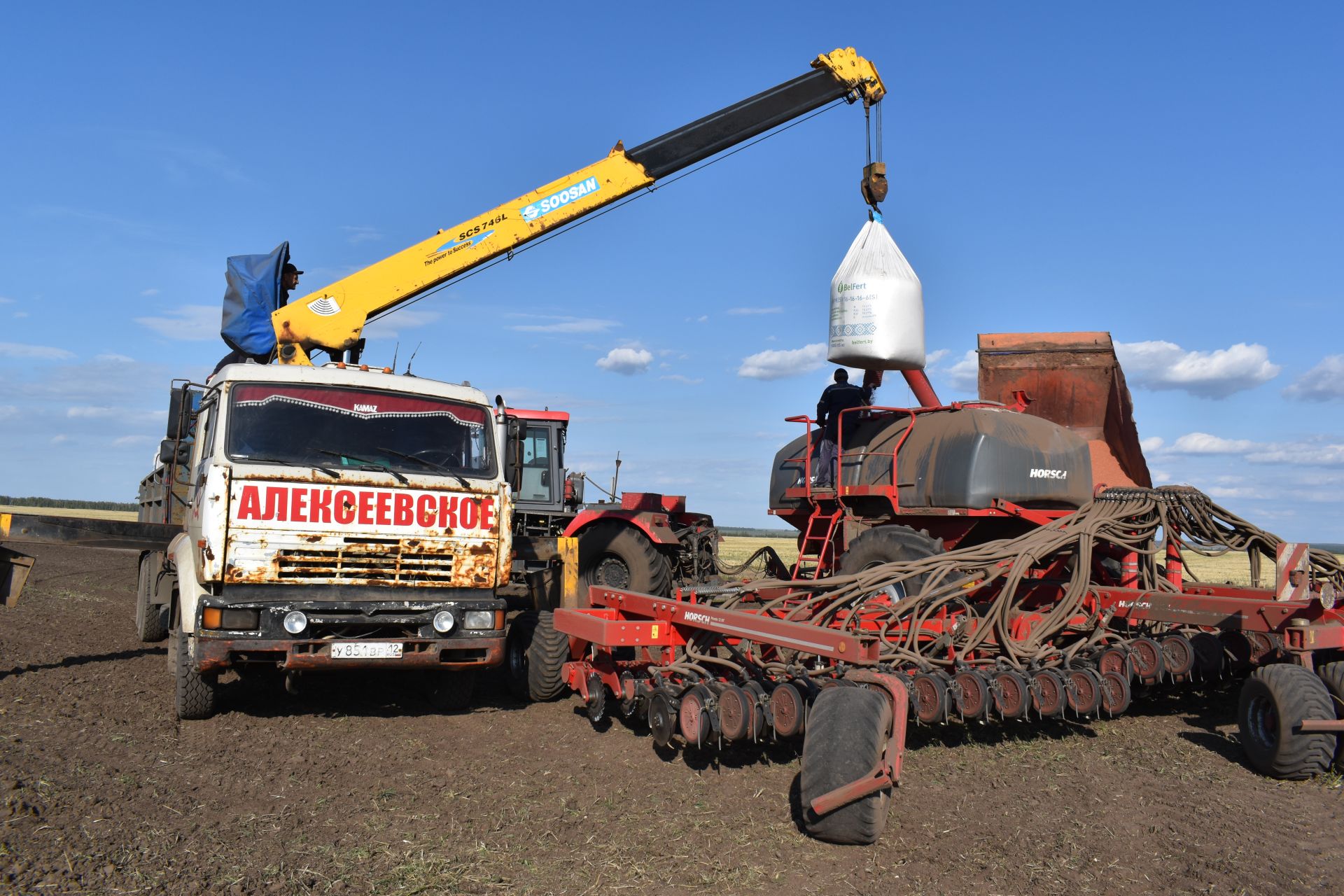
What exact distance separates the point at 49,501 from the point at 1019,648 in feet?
260

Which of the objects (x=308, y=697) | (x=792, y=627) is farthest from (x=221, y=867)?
(x=308, y=697)

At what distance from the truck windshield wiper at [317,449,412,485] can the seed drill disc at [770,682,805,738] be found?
117 inches

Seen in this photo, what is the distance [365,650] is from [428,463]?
4.49 feet

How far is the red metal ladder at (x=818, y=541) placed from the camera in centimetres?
973

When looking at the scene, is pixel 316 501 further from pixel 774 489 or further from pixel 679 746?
pixel 774 489

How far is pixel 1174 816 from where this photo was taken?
16.7ft

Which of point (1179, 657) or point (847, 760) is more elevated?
point (1179, 657)

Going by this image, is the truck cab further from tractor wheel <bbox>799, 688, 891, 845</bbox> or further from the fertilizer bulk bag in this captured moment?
the fertilizer bulk bag

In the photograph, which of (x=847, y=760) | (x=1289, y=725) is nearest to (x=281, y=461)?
(x=847, y=760)

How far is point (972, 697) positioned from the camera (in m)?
5.84

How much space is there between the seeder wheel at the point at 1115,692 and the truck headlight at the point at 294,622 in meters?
4.99

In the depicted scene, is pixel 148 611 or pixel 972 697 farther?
pixel 148 611

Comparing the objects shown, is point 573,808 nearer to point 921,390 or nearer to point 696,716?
point 696,716

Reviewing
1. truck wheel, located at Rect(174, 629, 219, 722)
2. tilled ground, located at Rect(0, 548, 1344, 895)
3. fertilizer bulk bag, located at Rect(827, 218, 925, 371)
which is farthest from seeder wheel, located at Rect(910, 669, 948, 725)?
truck wheel, located at Rect(174, 629, 219, 722)
